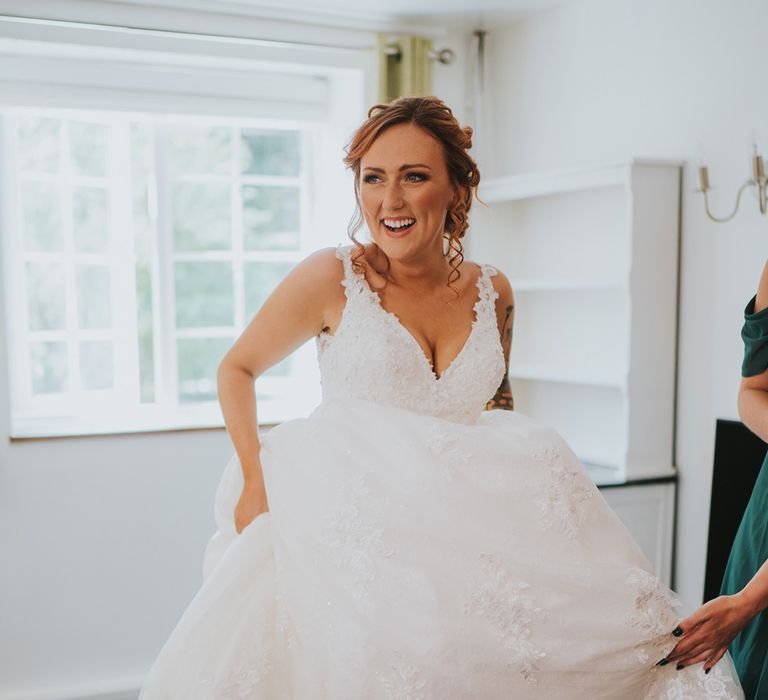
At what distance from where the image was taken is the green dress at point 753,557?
157 cm

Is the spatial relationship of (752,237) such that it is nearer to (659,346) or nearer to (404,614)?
(659,346)

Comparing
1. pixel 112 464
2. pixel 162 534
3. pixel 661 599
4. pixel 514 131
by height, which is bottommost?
pixel 162 534

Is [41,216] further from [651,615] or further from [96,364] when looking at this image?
[651,615]

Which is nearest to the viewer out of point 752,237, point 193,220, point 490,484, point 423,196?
point 490,484

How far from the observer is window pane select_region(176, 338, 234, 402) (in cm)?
412

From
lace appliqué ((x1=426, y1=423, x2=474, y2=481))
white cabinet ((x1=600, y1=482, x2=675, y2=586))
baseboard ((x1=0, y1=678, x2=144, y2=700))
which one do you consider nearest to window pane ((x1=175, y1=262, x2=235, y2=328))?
baseboard ((x1=0, y1=678, x2=144, y2=700))

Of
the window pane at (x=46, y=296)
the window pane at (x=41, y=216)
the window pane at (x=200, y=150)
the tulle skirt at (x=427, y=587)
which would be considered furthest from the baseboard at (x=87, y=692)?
the tulle skirt at (x=427, y=587)

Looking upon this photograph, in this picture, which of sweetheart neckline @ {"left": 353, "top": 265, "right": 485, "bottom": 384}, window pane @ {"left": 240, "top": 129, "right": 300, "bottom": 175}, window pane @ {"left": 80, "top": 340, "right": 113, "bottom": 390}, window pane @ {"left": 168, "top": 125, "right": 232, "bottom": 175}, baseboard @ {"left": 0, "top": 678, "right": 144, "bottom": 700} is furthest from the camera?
window pane @ {"left": 240, "top": 129, "right": 300, "bottom": 175}

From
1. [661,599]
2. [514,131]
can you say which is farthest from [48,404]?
[661,599]

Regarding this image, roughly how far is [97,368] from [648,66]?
2.71m

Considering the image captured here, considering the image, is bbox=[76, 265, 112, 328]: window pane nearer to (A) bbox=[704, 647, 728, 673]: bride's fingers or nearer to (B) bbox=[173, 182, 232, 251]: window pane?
(B) bbox=[173, 182, 232, 251]: window pane

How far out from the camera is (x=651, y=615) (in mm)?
1392

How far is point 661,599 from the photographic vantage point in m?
1.42

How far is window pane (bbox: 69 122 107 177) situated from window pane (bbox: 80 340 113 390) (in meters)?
0.78
